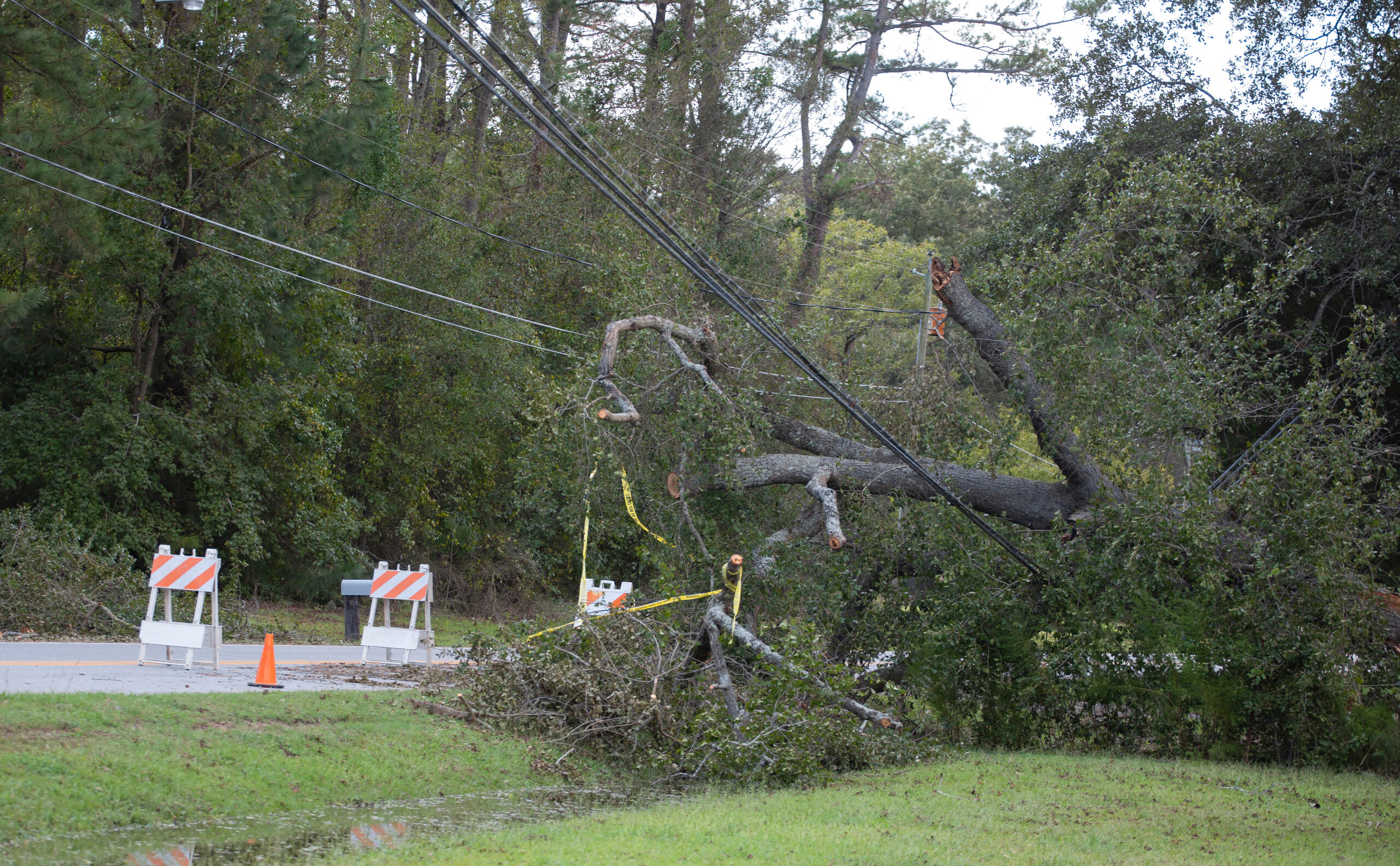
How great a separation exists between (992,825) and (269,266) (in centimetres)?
1539

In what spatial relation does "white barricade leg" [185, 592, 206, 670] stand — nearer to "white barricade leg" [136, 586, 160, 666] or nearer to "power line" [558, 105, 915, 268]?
"white barricade leg" [136, 586, 160, 666]

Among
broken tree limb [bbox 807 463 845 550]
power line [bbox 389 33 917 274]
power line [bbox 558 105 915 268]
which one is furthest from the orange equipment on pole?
power line [bbox 558 105 915 268]

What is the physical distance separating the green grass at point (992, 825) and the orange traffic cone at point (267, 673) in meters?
4.22

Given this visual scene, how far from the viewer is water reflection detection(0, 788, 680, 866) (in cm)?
584

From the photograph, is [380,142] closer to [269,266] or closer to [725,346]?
[269,266]

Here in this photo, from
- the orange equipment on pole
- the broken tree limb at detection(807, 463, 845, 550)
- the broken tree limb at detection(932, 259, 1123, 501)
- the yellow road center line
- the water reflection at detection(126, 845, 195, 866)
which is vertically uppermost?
the orange equipment on pole

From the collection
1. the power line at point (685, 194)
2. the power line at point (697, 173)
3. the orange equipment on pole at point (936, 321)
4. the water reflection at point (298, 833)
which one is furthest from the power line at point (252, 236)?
the water reflection at point (298, 833)

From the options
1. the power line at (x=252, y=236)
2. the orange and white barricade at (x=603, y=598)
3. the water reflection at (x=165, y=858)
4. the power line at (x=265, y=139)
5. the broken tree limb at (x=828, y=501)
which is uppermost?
the power line at (x=265, y=139)

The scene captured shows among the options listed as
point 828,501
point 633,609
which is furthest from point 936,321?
point 633,609

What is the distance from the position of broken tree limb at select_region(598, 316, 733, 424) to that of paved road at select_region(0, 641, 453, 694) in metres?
3.84

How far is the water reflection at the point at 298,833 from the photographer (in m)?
5.84

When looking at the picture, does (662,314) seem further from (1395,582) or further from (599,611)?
(1395,582)

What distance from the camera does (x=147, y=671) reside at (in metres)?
10.8

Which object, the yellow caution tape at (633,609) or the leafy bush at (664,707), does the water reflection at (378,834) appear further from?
the yellow caution tape at (633,609)
